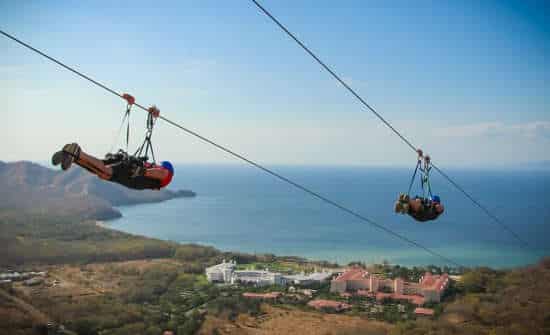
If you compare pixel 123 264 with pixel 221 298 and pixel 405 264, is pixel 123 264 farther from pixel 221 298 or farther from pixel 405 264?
pixel 405 264

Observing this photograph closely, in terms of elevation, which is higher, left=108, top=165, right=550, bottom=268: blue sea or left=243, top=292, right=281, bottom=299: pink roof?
left=108, top=165, right=550, bottom=268: blue sea

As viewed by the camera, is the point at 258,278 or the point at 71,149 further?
the point at 258,278

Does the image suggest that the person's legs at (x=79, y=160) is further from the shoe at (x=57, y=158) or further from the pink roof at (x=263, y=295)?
the pink roof at (x=263, y=295)

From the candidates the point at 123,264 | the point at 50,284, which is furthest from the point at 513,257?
the point at 50,284

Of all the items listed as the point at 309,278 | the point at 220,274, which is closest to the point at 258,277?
the point at 220,274

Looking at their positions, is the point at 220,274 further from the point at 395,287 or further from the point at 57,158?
the point at 57,158

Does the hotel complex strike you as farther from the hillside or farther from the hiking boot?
the hillside

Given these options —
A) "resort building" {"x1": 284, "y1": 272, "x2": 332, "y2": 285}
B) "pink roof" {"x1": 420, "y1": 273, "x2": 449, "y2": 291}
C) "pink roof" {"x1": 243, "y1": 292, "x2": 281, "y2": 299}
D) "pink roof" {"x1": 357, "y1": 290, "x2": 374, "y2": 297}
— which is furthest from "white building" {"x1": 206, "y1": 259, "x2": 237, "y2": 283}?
"pink roof" {"x1": 420, "y1": 273, "x2": 449, "y2": 291}
